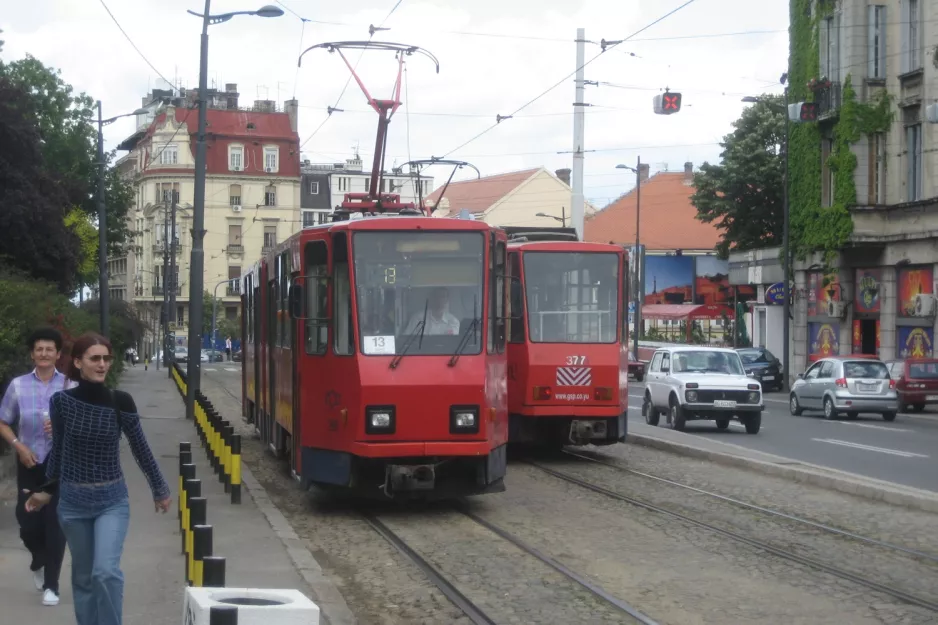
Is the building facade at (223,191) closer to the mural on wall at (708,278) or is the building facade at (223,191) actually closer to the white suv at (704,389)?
the mural on wall at (708,278)

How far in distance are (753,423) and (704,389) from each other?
4.90 feet

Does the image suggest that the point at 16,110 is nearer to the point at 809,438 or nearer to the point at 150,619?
the point at 809,438

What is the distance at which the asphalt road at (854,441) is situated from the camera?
20.3 m

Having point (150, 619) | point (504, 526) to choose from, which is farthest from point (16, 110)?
point (150, 619)

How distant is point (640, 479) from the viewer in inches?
696

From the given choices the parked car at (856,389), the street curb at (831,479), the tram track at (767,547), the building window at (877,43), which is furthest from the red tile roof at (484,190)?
the tram track at (767,547)

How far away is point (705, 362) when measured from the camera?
29031 mm

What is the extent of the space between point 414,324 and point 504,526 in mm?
2163

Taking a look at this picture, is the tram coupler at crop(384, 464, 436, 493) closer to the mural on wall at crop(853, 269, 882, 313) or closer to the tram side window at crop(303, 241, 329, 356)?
the tram side window at crop(303, 241, 329, 356)

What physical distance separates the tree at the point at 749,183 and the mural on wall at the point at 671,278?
2131 cm

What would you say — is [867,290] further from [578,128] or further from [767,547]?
[767,547]

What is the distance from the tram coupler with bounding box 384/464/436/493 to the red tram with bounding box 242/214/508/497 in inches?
0.5

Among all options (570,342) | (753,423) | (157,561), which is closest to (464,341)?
(157,561)

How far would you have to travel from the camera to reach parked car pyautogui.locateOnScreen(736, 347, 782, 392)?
50375mm
